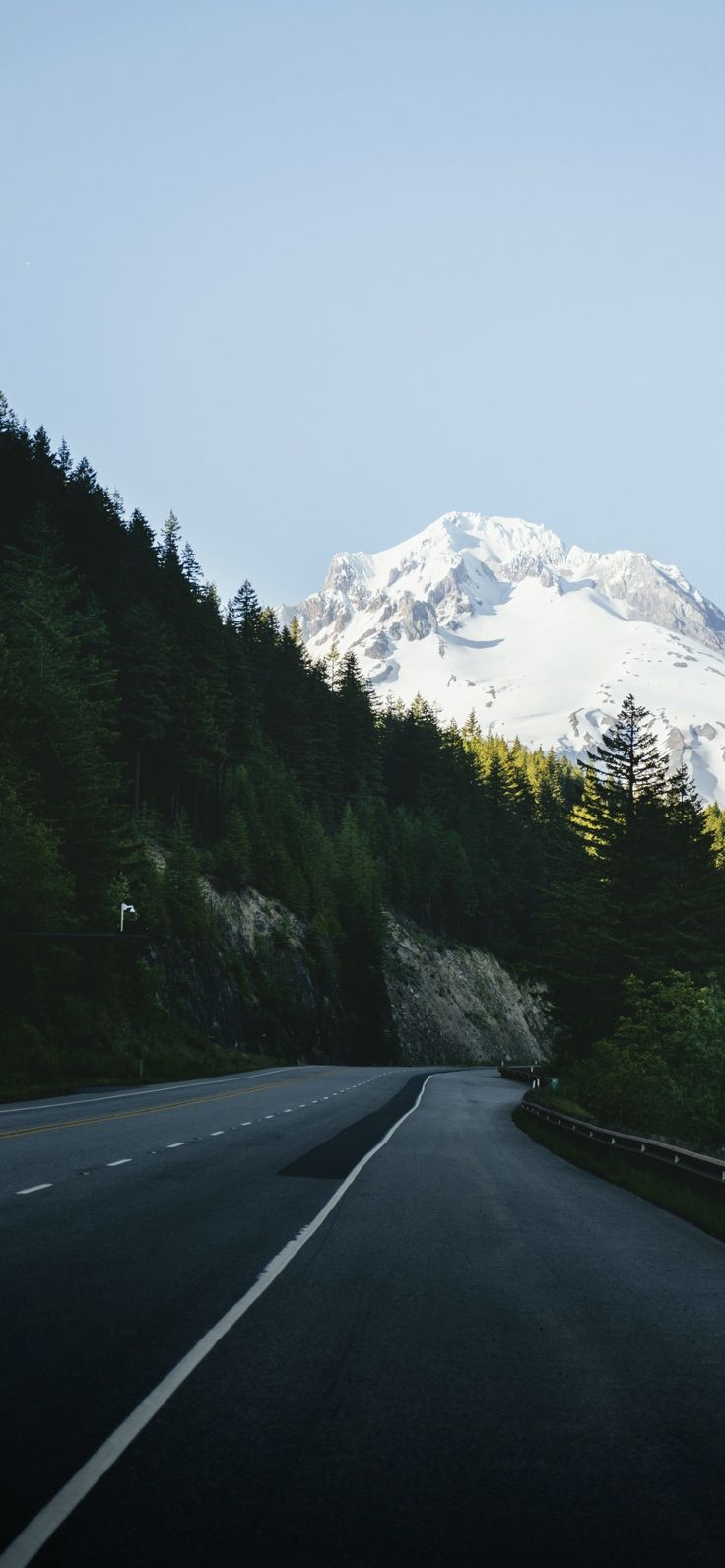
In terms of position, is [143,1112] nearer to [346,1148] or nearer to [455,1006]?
[346,1148]

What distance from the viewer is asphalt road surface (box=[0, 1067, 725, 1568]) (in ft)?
15.2

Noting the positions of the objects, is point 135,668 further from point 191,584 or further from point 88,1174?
point 88,1174

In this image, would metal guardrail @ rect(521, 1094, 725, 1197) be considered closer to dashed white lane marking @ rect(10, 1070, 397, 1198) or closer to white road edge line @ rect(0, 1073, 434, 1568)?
dashed white lane marking @ rect(10, 1070, 397, 1198)

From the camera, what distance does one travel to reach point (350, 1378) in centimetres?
677

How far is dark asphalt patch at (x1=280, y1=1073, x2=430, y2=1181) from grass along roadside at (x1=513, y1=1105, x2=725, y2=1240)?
3884mm

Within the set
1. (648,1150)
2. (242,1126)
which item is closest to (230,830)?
(242,1126)

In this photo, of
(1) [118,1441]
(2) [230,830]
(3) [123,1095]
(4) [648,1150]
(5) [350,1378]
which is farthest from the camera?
(2) [230,830]

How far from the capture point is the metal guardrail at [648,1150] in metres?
16.4

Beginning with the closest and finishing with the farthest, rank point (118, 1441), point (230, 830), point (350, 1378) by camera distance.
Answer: point (118, 1441) < point (350, 1378) < point (230, 830)

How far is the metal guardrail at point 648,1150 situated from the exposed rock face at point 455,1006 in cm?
6485

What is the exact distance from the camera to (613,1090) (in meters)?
37.9

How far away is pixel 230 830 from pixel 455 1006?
3608 centimetres

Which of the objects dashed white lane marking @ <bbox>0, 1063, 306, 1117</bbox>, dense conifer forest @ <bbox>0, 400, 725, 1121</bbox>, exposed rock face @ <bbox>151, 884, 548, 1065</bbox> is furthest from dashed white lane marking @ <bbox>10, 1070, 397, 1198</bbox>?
exposed rock face @ <bbox>151, 884, 548, 1065</bbox>

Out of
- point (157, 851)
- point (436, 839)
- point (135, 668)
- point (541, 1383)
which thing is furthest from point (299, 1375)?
point (436, 839)
